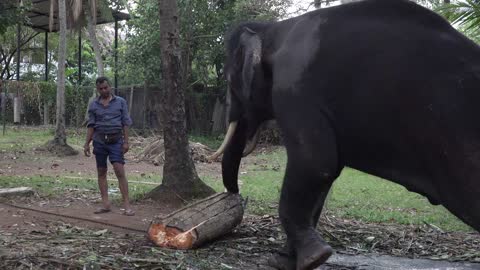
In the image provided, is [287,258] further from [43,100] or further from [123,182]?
[43,100]

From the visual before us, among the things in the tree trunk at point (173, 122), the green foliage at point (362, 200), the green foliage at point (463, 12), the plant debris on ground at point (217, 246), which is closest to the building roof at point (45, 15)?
the green foliage at point (362, 200)

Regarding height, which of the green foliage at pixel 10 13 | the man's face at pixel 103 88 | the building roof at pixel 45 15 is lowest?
the man's face at pixel 103 88

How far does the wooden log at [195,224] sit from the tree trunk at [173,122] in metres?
1.93

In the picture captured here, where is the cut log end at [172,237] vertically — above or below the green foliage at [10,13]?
below

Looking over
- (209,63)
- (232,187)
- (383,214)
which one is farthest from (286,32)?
(209,63)

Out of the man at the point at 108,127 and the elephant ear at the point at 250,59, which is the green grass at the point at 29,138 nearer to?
the man at the point at 108,127

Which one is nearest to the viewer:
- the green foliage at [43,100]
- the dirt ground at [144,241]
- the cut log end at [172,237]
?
the dirt ground at [144,241]

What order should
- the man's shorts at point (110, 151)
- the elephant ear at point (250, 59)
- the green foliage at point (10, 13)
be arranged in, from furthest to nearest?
the green foliage at point (10, 13) < the man's shorts at point (110, 151) < the elephant ear at point (250, 59)

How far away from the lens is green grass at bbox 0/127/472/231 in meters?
7.75

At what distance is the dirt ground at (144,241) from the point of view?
466 centimetres

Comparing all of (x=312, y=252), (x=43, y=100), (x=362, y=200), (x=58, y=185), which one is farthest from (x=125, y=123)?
(x=43, y=100)

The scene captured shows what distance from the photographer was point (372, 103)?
3.95 metres

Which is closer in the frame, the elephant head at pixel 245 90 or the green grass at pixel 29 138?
the elephant head at pixel 245 90

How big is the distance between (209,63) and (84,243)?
48.2 feet
